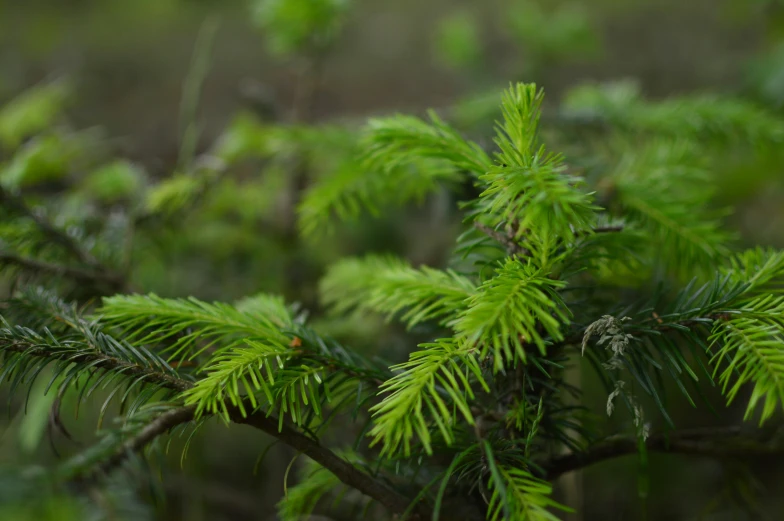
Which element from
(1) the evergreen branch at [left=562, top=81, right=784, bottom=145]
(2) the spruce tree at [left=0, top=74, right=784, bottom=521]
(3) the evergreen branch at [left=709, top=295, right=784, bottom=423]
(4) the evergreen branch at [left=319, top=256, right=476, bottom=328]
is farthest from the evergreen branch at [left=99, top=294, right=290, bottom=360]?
(1) the evergreen branch at [left=562, top=81, right=784, bottom=145]

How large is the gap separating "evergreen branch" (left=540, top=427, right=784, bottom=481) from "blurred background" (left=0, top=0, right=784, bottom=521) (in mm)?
47

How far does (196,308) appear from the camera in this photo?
0.44 metres

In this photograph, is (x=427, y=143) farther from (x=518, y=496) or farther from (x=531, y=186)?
(x=518, y=496)

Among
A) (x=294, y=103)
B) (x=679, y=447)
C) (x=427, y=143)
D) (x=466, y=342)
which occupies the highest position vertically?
(x=294, y=103)

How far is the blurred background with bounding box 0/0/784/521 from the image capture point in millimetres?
860

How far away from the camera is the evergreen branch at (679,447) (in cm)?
44

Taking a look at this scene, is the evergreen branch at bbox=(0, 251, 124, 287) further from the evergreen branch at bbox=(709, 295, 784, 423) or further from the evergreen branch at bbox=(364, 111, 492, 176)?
the evergreen branch at bbox=(709, 295, 784, 423)

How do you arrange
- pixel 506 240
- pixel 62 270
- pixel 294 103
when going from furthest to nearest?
pixel 294 103
pixel 62 270
pixel 506 240

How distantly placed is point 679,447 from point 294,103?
3.41 ft

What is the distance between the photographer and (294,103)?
48.1 inches

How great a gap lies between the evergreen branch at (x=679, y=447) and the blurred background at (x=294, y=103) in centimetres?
5

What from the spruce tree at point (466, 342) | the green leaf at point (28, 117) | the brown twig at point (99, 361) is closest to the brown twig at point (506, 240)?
the spruce tree at point (466, 342)

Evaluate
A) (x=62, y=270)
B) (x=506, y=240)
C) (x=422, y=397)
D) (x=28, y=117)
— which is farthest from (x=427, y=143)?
(x=28, y=117)

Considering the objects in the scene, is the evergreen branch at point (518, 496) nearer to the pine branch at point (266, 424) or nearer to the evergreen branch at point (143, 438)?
the pine branch at point (266, 424)
